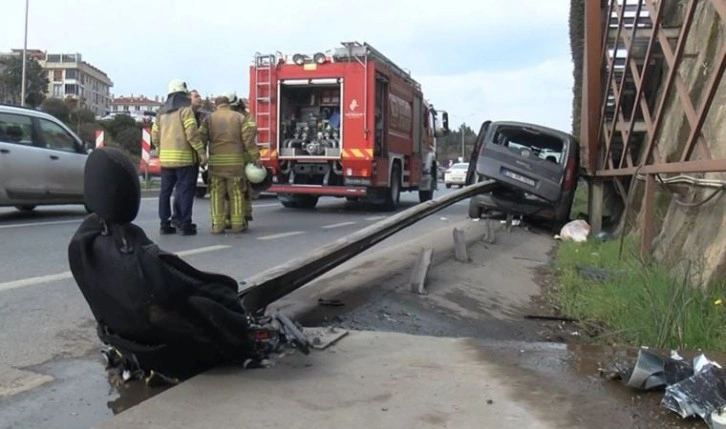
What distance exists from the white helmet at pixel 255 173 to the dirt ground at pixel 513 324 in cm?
295

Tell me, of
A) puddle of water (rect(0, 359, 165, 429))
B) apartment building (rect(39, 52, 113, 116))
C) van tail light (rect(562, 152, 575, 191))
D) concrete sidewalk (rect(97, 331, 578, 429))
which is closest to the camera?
concrete sidewalk (rect(97, 331, 578, 429))

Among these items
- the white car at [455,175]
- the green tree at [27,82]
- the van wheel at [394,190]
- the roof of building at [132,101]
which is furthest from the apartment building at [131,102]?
the van wheel at [394,190]

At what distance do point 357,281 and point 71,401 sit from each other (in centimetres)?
293

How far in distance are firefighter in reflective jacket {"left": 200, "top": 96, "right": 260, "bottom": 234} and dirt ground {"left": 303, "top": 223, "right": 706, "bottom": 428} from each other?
3262 mm

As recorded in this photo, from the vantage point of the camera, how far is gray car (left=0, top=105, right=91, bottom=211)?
10508mm

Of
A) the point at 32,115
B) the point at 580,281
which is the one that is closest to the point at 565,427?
the point at 580,281

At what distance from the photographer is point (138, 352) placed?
3.25 metres

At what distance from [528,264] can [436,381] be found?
4956mm

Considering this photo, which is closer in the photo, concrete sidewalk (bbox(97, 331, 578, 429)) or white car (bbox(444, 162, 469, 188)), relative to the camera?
concrete sidewalk (bbox(97, 331, 578, 429))

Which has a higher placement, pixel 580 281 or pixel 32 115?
pixel 32 115

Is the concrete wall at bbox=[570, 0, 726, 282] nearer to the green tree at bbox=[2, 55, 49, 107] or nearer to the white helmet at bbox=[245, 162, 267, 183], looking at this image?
the white helmet at bbox=[245, 162, 267, 183]

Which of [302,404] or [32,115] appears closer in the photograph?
[302,404]

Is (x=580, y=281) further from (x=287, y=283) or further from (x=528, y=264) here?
(x=287, y=283)

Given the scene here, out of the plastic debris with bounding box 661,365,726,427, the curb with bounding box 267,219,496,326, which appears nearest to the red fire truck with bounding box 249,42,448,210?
the curb with bounding box 267,219,496,326
